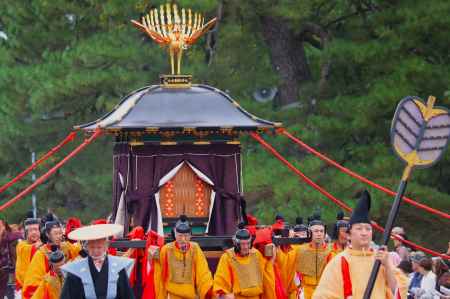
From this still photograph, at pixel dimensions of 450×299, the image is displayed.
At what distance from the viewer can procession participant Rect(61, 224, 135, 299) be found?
38.5ft

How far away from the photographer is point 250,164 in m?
26.3

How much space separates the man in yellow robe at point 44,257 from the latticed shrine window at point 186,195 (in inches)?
84.9

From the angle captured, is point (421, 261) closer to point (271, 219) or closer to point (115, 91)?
point (271, 219)

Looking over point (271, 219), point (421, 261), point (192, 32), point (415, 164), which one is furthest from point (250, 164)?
point (415, 164)

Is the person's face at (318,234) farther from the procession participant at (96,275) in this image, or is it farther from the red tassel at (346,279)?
the procession participant at (96,275)

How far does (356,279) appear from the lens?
1177 cm

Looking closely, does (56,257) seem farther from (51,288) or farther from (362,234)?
(362,234)

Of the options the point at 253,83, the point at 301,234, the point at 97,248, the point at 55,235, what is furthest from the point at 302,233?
the point at 253,83

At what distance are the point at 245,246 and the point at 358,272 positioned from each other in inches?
185

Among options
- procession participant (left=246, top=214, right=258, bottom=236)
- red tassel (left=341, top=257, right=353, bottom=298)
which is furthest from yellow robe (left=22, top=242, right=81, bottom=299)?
red tassel (left=341, top=257, right=353, bottom=298)

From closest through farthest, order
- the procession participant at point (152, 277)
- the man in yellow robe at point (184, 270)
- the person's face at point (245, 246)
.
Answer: the person's face at point (245, 246), the man in yellow robe at point (184, 270), the procession participant at point (152, 277)

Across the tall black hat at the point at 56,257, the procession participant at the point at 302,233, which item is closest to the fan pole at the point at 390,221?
the tall black hat at the point at 56,257

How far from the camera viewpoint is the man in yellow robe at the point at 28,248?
1767 centimetres

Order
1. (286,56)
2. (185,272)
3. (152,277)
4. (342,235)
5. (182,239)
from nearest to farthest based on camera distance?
(182,239) < (185,272) < (152,277) < (342,235) < (286,56)
